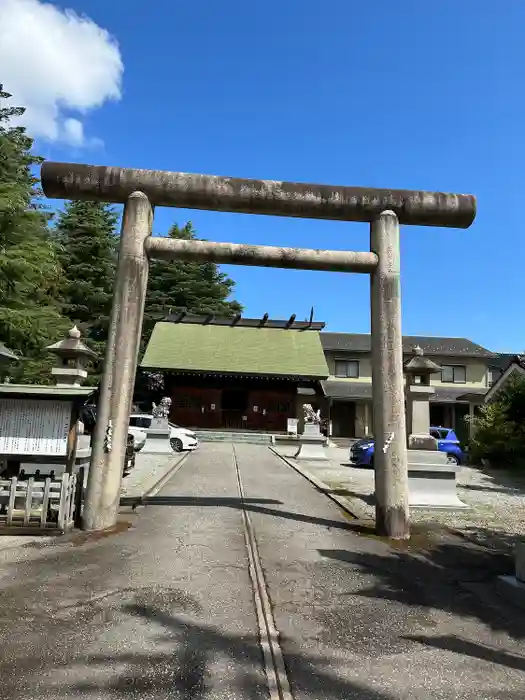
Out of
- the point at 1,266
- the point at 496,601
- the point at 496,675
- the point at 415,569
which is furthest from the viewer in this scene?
the point at 1,266

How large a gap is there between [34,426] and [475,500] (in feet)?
33.5

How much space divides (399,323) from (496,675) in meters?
5.25

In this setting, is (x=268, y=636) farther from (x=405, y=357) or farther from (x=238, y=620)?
(x=405, y=357)

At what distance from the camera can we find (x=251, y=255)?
27.2 ft

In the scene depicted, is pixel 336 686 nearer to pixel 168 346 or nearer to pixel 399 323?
pixel 399 323

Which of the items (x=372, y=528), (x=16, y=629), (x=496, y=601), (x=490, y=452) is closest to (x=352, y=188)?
(x=372, y=528)

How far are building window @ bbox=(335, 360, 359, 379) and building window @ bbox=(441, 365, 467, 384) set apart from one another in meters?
6.34

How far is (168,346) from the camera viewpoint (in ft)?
116

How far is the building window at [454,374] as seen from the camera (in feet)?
125

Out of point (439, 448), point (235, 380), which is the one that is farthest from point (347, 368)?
point (439, 448)

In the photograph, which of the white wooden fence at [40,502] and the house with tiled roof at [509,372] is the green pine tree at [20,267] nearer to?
the white wooden fence at [40,502]

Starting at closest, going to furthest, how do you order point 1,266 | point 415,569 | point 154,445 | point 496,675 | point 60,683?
point 60,683, point 496,675, point 415,569, point 1,266, point 154,445

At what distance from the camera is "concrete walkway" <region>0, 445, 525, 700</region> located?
3.52m

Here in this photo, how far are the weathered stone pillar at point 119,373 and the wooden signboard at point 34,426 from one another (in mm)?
1074
